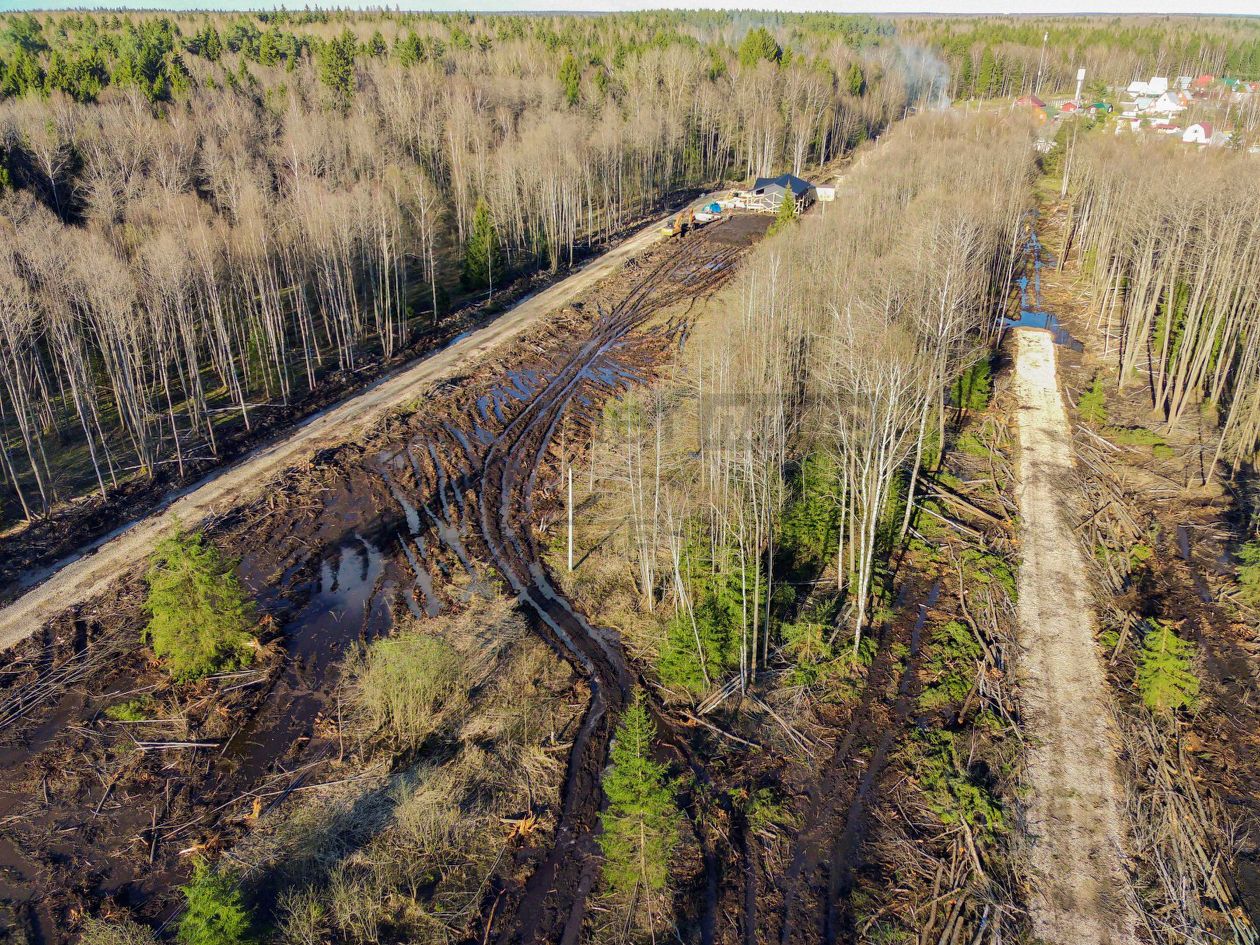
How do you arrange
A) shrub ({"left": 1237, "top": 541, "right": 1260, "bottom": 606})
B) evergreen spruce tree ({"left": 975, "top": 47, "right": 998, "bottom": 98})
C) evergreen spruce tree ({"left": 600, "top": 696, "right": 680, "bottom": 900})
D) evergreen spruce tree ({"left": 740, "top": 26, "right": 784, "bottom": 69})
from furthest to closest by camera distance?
1. evergreen spruce tree ({"left": 975, "top": 47, "right": 998, "bottom": 98})
2. evergreen spruce tree ({"left": 740, "top": 26, "right": 784, "bottom": 69})
3. shrub ({"left": 1237, "top": 541, "right": 1260, "bottom": 606})
4. evergreen spruce tree ({"left": 600, "top": 696, "right": 680, "bottom": 900})

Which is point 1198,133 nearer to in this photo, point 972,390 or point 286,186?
point 972,390

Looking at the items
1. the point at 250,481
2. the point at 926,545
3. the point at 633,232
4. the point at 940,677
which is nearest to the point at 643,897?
the point at 940,677

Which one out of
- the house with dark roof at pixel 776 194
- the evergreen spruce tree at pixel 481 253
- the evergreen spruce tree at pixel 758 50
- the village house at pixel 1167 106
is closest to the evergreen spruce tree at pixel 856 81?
the evergreen spruce tree at pixel 758 50

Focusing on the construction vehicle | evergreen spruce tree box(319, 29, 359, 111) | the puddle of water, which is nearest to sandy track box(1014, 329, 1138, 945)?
the puddle of water

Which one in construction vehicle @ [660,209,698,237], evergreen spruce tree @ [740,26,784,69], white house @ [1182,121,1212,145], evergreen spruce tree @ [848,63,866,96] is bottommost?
construction vehicle @ [660,209,698,237]

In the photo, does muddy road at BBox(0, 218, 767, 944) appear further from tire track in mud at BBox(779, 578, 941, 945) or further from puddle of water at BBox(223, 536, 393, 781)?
tire track in mud at BBox(779, 578, 941, 945)

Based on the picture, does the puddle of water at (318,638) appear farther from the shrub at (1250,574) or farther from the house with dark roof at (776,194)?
the house with dark roof at (776,194)

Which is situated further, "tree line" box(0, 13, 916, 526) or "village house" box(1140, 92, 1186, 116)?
"village house" box(1140, 92, 1186, 116)

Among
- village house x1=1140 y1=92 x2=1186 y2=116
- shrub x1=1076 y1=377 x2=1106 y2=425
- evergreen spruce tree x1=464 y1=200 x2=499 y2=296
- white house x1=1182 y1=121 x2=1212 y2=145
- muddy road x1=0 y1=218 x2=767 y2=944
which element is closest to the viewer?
muddy road x1=0 y1=218 x2=767 y2=944
